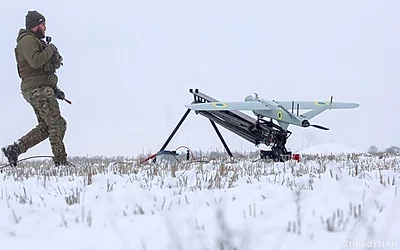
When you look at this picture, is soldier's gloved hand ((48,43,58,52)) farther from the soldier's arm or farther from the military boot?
the military boot

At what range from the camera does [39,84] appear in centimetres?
820

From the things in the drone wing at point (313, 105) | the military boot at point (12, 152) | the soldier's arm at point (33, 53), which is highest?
the soldier's arm at point (33, 53)

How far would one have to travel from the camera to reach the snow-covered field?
2.93 m

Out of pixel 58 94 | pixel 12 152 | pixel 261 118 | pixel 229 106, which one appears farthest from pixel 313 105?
pixel 12 152

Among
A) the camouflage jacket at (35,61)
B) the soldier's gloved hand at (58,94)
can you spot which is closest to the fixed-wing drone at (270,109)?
the soldier's gloved hand at (58,94)

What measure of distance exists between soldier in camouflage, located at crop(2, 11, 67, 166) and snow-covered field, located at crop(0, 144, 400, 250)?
3.02 m

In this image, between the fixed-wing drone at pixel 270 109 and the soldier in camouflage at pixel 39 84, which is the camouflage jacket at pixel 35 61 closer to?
the soldier in camouflage at pixel 39 84

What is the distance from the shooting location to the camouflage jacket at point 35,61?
26.4ft

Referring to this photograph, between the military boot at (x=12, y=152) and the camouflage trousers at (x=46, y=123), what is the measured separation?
0.08m

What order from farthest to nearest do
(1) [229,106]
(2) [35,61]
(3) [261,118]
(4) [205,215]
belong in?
(3) [261,118], (1) [229,106], (2) [35,61], (4) [205,215]

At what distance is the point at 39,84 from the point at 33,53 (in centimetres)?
50

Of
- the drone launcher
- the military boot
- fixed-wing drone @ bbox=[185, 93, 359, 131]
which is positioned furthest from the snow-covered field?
the drone launcher

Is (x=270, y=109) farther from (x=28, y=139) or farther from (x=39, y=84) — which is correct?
(x=28, y=139)

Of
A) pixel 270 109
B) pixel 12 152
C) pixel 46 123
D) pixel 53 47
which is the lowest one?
pixel 12 152
